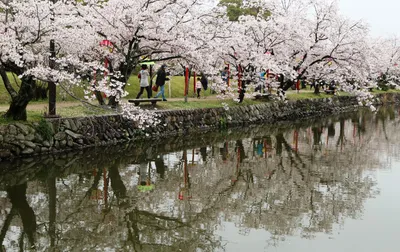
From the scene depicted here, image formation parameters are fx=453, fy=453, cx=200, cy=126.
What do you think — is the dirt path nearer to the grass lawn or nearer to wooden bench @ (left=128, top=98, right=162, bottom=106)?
the grass lawn

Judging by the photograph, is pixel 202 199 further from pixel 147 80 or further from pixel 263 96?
pixel 263 96

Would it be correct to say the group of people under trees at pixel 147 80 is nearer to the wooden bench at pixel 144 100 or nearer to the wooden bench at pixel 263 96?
the wooden bench at pixel 144 100

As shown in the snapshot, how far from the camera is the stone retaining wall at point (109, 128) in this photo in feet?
42.2

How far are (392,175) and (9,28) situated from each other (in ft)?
37.1

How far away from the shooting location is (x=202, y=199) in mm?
9984

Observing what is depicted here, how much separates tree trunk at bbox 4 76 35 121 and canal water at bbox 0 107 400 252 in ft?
4.99

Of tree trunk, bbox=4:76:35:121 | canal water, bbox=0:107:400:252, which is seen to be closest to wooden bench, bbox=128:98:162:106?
canal water, bbox=0:107:400:252

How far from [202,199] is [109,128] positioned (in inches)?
270

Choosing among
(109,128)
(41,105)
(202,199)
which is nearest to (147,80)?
(109,128)

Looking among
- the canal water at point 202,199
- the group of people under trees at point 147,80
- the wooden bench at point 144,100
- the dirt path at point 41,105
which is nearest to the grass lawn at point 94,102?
the dirt path at point 41,105

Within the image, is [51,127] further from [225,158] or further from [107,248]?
[107,248]

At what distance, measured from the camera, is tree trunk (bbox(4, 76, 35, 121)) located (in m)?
13.1

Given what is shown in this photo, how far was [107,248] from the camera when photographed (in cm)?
709

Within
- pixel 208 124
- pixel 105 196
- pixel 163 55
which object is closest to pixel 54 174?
pixel 105 196
